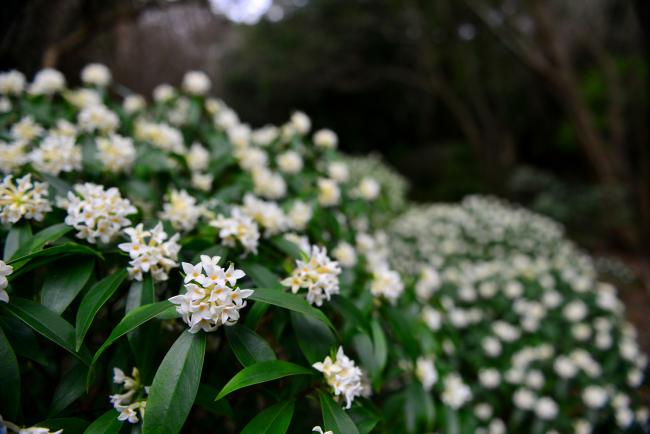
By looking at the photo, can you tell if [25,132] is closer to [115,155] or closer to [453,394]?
[115,155]

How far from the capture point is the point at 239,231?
0.99m

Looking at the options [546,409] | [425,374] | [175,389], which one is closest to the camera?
[175,389]

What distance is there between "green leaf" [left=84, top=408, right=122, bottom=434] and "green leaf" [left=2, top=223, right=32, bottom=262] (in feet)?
1.25

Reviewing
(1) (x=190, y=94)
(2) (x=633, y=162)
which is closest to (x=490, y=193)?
(2) (x=633, y=162)

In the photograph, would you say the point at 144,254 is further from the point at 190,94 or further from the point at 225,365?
the point at 190,94

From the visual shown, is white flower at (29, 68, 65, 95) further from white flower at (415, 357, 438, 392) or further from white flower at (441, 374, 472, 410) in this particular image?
white flower at (441, 374, 472, 410)

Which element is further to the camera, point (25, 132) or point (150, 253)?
point (25, 132)

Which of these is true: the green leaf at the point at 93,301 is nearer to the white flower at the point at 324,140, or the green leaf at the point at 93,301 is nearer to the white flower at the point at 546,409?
the white flower at the point at 324,140

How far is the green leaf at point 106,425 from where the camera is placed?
2.28 feet

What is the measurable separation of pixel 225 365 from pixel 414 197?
795 centimetres

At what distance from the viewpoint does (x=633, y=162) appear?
19.9 feet

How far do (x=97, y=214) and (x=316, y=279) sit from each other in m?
0.49

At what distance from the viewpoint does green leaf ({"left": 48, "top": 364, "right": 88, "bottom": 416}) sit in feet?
2.57

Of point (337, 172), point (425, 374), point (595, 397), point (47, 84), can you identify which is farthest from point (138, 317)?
point (595, 397)
